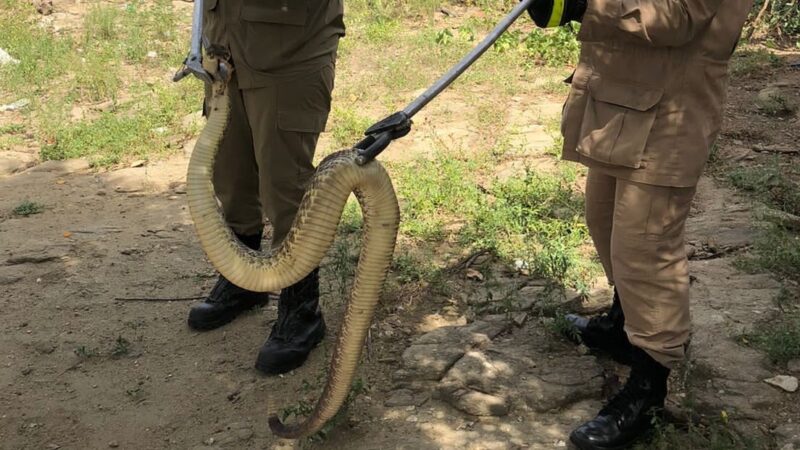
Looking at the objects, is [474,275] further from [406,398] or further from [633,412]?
[633,412]

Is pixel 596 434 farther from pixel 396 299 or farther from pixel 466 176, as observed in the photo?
pixel 466 176

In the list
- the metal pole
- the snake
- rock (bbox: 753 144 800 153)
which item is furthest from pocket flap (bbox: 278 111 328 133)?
rock (bbox: 753 144 800 153)

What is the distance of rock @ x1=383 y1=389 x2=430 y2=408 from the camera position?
316 cm

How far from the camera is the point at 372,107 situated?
667cm

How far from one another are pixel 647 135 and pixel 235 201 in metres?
1.86

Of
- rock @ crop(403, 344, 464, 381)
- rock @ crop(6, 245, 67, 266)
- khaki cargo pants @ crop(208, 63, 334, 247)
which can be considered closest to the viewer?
khaki cargo pants @ crop(208, 63, 334, 247)

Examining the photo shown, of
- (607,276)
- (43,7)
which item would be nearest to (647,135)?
(607,276)

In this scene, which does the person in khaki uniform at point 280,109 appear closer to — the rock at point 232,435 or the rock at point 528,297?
the rock at point 232,435

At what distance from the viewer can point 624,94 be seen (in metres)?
2.49

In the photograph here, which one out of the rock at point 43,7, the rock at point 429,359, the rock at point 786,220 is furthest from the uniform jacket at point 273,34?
the rock at point 43,7

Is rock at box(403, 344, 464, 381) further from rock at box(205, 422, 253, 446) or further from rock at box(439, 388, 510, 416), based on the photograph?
rock at box(205, 422, 253, 446)

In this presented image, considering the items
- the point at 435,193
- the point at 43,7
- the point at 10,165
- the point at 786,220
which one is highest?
the point at 43,7

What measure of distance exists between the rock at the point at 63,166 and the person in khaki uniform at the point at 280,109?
2.94 m

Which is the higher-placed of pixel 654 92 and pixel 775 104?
pixel 654 92
